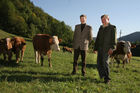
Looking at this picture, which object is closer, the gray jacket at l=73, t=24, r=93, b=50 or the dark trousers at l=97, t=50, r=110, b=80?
the dark trousers at l=97, t=50, r=110, b=80

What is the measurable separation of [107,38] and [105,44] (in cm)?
24

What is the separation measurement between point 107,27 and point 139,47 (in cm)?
5165

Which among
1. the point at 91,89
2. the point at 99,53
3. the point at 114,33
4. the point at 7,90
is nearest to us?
the point at 7,90

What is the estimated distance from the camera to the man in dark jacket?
187 inches

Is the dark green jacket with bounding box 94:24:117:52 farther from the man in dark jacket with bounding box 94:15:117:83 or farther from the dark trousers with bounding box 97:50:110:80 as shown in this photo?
the dark trousers with bounding box 97:50:110:80

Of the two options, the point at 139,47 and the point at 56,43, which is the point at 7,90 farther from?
the point at 139,47

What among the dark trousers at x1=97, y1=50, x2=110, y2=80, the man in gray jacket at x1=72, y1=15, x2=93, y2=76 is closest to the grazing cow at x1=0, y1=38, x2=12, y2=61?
the man in gray jacket at x1=72, y1=15, x2=93, y2=76

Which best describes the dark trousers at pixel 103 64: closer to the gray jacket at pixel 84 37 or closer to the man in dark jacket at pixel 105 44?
the man in dark jacket at pixel 105 44

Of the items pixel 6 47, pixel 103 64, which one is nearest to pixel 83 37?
pixel 103 64

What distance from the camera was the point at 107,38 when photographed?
4.88 m

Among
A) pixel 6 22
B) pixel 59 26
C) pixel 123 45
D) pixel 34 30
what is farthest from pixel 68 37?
pixel 123 45

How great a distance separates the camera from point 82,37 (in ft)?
18.9

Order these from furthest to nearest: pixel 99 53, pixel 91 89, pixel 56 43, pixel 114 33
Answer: pixel 56 43
pixel 99 53
pixel 114 33
pixel 91 89

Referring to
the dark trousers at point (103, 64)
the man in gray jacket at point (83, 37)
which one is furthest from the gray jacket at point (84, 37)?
the dark trousers at point (103, 64)
